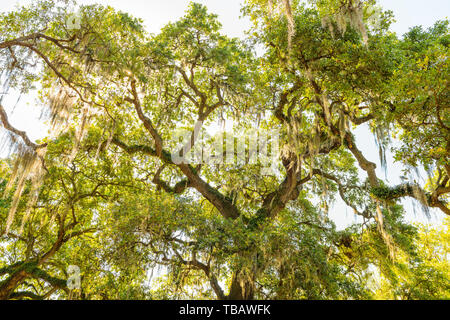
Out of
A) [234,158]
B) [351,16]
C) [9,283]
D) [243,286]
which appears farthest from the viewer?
[234,158]

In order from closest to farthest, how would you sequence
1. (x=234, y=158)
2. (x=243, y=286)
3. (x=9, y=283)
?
(x=243, y=286)
(x=9, y=283)
(x=234, y=158)

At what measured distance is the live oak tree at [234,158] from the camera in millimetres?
5500

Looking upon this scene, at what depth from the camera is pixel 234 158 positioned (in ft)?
31.6

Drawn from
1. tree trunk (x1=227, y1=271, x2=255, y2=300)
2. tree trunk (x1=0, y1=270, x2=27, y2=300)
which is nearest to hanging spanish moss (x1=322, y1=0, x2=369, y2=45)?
tree trunk (x1=227, y1=271, x2=255, y2=300)

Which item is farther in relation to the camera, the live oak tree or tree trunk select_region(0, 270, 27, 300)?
tree trunk select_region(0, 270, 27, 300)

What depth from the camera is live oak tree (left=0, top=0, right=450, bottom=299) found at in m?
5.50

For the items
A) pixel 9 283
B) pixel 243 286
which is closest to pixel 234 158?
pixel 243 286

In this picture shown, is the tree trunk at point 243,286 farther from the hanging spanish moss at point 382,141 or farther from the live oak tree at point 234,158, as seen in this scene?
the hanging spanish moss at point 382,141

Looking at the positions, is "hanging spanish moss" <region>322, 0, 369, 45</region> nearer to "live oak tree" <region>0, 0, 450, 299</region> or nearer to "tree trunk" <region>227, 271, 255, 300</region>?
"live oak tree" <region>0, 0, 450, 299</region>

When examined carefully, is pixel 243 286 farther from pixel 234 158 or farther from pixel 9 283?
pixel 9 283

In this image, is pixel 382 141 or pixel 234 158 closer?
pixel 382 141

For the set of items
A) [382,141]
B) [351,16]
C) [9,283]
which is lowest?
[9,283]

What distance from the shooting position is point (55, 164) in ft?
26.6

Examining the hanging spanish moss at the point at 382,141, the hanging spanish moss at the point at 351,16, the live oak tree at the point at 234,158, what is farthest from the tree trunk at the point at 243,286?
the hanging spanish moss at the point at 351,16
